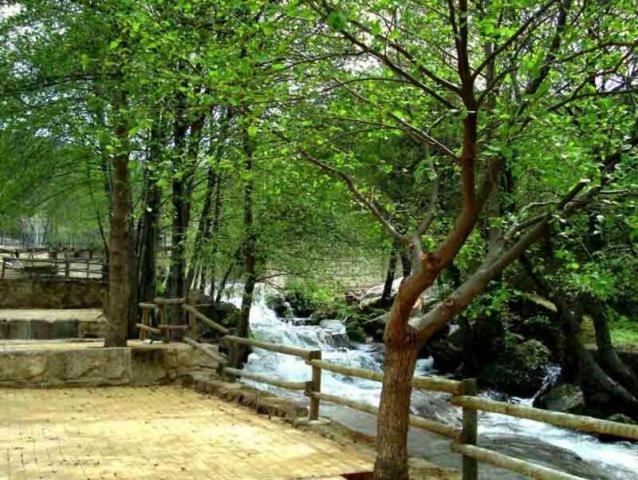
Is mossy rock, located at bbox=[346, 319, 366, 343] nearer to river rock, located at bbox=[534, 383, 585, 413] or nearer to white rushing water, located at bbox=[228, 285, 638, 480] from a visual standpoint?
white rushing water, located at bbox=[228, 285, 638, 480]

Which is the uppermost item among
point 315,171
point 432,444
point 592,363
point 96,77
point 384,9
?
point 96,77

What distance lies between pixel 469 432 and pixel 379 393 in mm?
8154

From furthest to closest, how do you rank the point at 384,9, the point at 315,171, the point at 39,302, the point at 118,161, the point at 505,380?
1. the point at 39,302
2. the point at 505,380
3. the point at 118,161
4. the point at 315,171
5. the point at 384,9

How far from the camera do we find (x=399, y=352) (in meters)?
5.00

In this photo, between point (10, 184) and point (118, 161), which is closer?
point (118, 161)

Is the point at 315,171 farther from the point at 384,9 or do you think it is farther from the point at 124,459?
the point at 124,459

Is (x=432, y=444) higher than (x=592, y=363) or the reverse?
the reverse

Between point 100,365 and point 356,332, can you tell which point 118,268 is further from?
point 356,332

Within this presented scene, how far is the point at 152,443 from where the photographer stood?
6.34 meters

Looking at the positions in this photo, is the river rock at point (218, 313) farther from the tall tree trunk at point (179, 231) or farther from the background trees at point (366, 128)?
the background trees at point (366, 128)

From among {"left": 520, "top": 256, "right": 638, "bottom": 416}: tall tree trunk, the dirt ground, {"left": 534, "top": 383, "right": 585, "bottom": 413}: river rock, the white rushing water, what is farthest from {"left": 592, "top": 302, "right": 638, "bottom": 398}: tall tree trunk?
the dirt ground

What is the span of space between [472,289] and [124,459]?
10.6ft

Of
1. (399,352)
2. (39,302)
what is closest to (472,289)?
(399,352)

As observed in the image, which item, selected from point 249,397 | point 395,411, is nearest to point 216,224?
point 249,397
